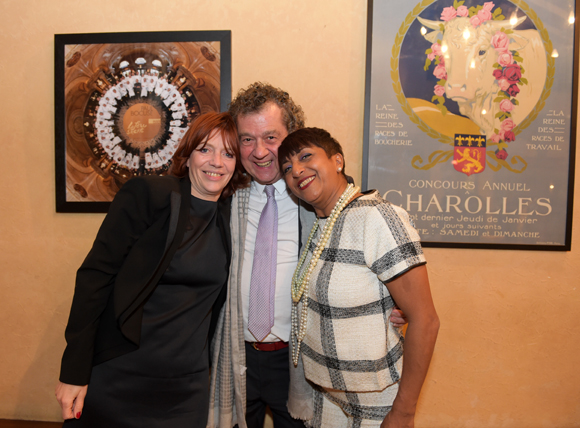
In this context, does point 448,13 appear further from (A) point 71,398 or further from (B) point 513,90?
(A) point 71,398

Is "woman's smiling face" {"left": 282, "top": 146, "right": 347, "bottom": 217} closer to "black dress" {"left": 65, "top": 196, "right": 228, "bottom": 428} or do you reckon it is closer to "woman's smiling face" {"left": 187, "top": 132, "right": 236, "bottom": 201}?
"woman's smiling face" {"left": 187, "top": 132, "right": 236, "bottom": 201}

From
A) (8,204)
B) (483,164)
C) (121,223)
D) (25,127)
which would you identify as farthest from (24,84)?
(483,164)

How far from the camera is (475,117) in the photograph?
200cm

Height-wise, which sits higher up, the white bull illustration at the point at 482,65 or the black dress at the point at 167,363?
the white bull illustration at the point at 482,65

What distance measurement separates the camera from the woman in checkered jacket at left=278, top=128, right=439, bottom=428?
1.08 metres

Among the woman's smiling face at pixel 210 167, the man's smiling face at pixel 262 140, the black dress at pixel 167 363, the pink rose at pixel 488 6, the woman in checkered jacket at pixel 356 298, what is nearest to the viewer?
the woman in checkered jacket at pixel 356 298

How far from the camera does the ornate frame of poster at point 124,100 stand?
2.04 m

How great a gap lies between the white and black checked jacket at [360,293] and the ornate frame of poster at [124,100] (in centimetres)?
129

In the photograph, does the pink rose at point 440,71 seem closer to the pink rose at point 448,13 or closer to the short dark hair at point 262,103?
the pink rose at point 448,13

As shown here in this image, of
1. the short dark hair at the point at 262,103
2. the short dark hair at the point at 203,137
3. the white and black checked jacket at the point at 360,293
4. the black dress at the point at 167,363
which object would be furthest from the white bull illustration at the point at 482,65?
the black dress at the point at 167,363

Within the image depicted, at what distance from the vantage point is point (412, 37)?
199cm

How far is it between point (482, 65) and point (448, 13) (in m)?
0.36

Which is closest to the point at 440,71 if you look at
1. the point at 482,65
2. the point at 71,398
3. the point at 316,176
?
the point at 482,65

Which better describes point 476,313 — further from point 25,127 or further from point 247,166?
point 25,127
